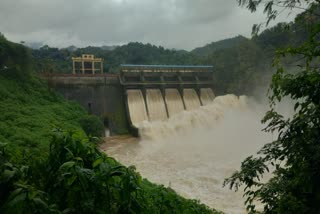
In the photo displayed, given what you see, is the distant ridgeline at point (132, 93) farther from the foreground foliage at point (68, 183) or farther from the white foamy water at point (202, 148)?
the foreground foliage at point (68, 183)

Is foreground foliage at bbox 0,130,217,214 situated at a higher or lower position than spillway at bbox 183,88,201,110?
higher

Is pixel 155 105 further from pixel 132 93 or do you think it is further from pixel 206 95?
pixel 206 95

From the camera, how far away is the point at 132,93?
70.4 feet

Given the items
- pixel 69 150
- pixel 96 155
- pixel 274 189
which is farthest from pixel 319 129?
pixel 69 150

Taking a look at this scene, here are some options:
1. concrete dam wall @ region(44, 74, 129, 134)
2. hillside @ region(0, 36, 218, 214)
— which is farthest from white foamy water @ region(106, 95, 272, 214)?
hillside @ region(0, 36, 218, 214)

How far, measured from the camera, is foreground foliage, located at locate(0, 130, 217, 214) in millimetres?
1693

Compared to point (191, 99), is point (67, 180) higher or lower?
higher

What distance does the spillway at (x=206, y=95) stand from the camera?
23578 millimetres

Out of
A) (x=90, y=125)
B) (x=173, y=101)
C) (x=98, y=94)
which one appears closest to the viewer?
(x=90, y=125)

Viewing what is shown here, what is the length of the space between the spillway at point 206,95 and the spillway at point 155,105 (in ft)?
11.0

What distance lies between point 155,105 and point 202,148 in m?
5.78

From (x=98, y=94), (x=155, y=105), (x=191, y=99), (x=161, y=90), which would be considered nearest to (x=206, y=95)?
(x=191, y=99)

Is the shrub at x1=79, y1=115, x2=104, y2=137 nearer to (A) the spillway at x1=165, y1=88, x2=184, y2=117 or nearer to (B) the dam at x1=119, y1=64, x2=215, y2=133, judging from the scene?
(B) the dam at x1=119, y1=64, x2=215, y2=133

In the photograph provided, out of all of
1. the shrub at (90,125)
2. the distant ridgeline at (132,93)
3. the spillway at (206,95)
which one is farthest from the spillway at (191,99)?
the shrub at (90,125)
